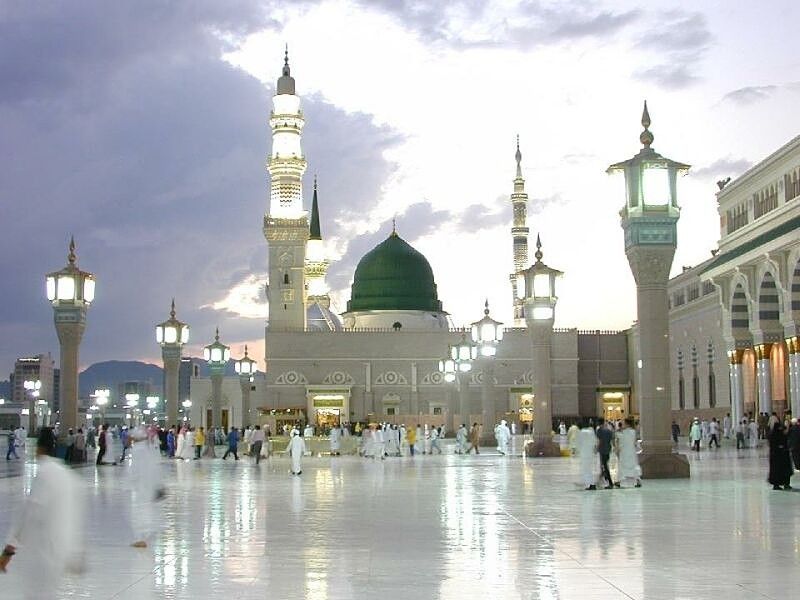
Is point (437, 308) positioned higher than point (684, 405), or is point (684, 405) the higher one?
point (437, 308)

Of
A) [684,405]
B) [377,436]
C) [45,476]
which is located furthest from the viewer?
[684,405]

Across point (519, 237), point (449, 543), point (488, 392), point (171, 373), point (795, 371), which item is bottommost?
point (449, 543)

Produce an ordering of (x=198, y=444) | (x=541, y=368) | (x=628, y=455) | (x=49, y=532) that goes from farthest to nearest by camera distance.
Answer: (x=198, y=444) < (x=541, y=368) < (x=628, y=455) < (x=49, y=532)

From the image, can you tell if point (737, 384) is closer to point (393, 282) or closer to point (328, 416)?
point (328, 416)

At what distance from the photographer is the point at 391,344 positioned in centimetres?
6544

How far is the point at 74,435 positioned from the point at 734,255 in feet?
69.9

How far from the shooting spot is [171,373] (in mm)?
32281

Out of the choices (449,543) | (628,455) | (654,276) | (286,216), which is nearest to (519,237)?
(286,216)

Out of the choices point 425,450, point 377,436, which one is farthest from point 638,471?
point 425,450

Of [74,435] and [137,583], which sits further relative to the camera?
[74,435]

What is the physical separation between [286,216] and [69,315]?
142 feet

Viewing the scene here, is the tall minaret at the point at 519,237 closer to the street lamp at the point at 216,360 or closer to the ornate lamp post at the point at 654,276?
the street lamp at the point at 216,360

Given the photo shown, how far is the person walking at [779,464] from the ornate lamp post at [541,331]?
11.3 metres

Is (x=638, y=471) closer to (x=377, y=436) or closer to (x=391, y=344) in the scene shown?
(x=377, y=436)
